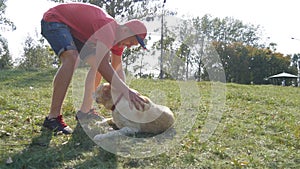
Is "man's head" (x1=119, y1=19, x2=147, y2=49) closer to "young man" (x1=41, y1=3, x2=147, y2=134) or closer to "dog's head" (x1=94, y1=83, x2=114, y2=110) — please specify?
"young man" (x1=41, y1=3, x2=147, y2=134)

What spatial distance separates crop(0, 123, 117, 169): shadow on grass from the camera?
234 centimetres

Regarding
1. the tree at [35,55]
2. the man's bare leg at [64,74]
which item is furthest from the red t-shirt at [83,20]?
the tree at [35,55]

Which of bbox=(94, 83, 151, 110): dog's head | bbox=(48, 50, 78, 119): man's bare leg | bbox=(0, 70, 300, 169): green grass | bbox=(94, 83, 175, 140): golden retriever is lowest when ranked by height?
bbox=(0, 70, 300, 169): green grass

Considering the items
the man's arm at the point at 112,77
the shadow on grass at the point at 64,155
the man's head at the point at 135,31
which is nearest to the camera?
the shadow on grass at the point at 64,155

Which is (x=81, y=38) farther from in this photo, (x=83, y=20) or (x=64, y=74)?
(x=64, y=74)

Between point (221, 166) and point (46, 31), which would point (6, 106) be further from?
point (221, 166)

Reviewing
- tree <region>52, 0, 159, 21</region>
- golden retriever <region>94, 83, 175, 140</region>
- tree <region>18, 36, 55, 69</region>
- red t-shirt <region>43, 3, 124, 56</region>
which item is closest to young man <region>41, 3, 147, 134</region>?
red t-shirt <region>43, 3, 124, 56</region>

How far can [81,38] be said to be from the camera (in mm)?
3086

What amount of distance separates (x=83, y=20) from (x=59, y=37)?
27cm

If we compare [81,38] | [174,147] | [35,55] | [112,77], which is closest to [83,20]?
[81,38]

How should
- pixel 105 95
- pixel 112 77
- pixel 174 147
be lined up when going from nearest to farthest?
pixel 112 77 → pixel 174 147 → pixel 105 95

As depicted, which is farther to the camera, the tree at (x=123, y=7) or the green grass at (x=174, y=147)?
the tree at (x=123, y=7)

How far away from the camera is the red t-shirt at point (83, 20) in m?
2.90

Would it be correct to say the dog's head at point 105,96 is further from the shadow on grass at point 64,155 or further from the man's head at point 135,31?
the man's head at point 135,31
